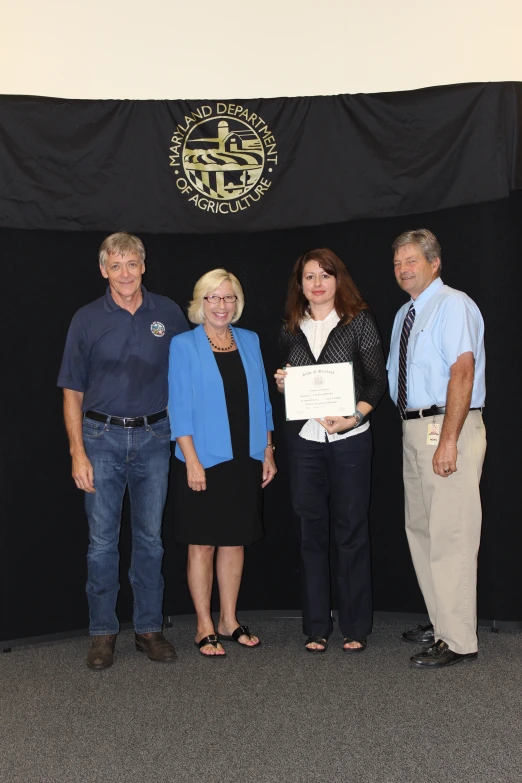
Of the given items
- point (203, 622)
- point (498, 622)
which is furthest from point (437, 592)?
point (203, 622)

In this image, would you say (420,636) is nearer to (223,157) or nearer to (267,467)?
(267,467)

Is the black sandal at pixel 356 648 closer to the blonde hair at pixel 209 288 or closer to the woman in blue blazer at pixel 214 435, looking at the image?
the woman in blue blazer at pixel 214 435

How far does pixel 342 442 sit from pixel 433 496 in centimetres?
44

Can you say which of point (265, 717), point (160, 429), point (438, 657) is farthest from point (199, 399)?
point (438, 657)

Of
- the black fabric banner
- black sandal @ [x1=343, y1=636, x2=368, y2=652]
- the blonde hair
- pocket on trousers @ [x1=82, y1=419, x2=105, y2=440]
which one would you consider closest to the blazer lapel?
the blonde hair

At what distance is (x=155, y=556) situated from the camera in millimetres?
3445

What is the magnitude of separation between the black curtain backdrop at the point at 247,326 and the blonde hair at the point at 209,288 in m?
0.53

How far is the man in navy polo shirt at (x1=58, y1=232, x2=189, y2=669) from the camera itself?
3305mm

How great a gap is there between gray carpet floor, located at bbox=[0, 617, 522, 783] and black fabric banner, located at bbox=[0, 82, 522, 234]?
6.36ft

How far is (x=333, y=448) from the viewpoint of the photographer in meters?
3.36

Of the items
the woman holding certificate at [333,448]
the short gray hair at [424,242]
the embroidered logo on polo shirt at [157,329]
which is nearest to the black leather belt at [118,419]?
the embroidered logo on polo shirt at [157,329]

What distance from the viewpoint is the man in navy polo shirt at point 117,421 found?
330 centimetres

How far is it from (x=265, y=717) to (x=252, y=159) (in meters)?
2.35

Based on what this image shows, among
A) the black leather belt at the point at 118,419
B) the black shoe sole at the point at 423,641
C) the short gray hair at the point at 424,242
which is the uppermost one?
the short gray hair at the point at 424,242
